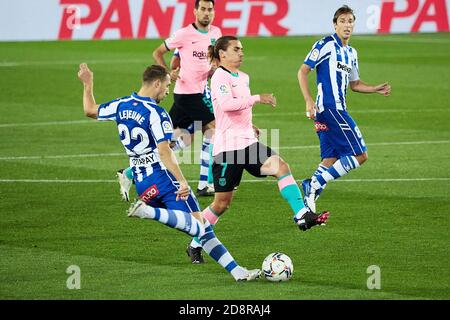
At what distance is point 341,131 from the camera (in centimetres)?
1273

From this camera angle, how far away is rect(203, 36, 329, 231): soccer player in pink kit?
10.6 metres

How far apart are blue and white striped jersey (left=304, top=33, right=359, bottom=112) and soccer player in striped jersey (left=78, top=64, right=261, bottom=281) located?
10.8ft

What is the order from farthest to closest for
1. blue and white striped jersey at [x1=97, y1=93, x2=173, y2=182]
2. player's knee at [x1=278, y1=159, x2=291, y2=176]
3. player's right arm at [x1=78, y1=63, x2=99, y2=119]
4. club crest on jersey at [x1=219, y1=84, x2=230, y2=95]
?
player's knee at [x1=278, y1=159, x2=291, y2=176], club crest on jersey at [x1=219, y1=84, x2=230, y2=95], player's right arm at [x1=78, y1=63, x2=99, y2=119], blue and white striped jersey at [x1=97, y1=93, x2=173, y2=182]

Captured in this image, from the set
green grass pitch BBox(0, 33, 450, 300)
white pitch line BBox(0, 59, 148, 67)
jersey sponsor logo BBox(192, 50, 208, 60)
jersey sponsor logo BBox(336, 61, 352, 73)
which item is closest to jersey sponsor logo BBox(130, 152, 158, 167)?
green grass pitch BBox(0, 33, 450, 300)

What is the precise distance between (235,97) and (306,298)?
8.07ft

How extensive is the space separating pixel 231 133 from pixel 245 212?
8.14 ft

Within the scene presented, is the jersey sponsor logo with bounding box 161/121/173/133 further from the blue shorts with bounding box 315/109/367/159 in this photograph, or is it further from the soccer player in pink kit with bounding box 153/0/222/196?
the soccer player in pink kit with bounding box 153/0/222/196

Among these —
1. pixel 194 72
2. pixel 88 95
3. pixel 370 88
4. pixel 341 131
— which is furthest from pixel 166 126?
pixel 194 72

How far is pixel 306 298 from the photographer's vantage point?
902 centimetres

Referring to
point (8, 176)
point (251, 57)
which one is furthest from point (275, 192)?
point (251, 57)

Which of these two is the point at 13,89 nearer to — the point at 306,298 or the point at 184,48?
the point at 184,48

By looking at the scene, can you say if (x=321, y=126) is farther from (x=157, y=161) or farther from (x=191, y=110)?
(x=157, y=161)

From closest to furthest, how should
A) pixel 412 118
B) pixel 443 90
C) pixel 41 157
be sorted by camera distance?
pixel 41 157
pixel 412 118
pixel 443 90

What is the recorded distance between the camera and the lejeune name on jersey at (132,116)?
31.5ft
